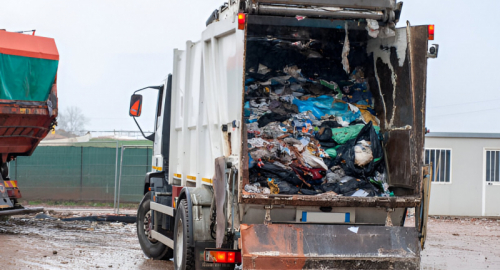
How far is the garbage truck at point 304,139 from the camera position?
19.5 feet

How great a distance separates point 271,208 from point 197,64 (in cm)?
255

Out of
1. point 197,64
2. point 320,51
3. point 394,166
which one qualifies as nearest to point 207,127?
point 197,64

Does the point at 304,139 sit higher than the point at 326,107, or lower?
lower

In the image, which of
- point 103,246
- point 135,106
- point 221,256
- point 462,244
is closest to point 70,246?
point 103,246

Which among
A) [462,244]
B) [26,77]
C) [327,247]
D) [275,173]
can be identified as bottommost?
[462,244]

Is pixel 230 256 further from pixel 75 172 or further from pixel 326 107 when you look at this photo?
pixel 75 172

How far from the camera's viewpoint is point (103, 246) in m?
10.5

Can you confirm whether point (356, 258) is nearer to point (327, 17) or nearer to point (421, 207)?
point (421, 207)

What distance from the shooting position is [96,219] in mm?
14469

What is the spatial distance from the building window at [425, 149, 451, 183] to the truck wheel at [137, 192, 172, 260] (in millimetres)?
10168

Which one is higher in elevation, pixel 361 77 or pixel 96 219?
pixel 361 77

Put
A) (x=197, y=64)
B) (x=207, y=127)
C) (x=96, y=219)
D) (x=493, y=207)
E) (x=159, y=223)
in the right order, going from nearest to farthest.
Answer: (x=207, y=127) → (x=197, y=64) → (x=159, y=223) → (x=96, y=219) → (x=493, y=207)

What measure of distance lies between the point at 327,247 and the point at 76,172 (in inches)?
563

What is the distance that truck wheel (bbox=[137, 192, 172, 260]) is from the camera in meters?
9.35
